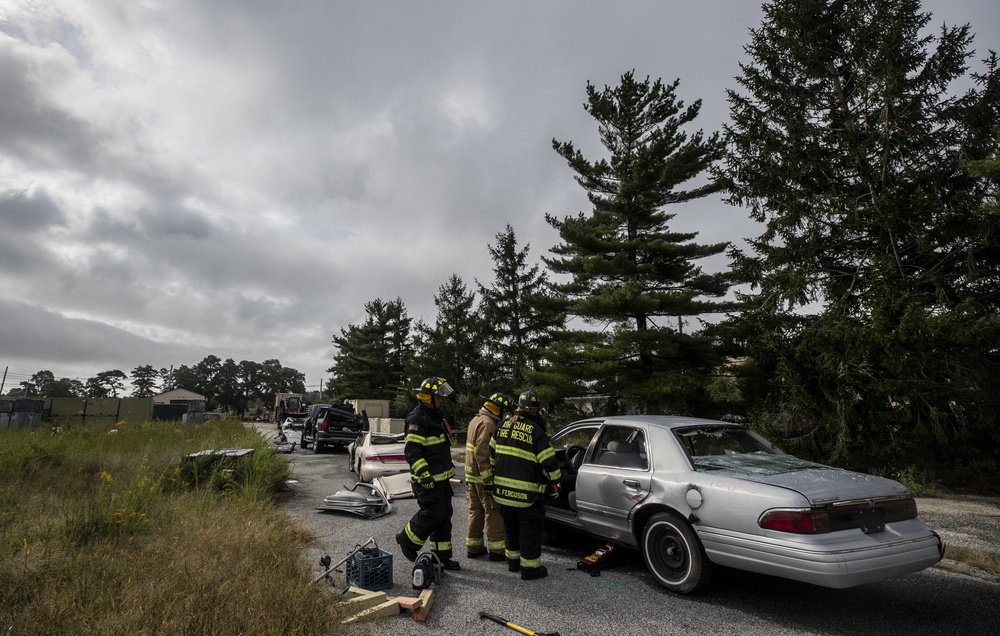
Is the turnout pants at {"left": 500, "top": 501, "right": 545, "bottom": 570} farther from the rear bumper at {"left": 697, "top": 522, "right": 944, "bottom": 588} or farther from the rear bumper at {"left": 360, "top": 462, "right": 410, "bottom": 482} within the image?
the rear bumper at {"left": 360, "top": 462, "right": 410, "bottom": 482}

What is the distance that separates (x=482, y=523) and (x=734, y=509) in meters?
2.73

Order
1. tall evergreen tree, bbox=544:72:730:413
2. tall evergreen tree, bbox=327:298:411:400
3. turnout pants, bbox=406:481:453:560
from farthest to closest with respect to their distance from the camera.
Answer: tall evergreen tree, bbox=327:298:411:400 → tall evergreen tree, bbox=544:72:730:413 → turnout pants, bbox=406:481:453:560

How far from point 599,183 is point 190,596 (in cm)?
1997

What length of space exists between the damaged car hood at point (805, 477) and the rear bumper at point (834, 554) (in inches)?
10.2

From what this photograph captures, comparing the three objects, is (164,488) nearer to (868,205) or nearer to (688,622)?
(688,622)

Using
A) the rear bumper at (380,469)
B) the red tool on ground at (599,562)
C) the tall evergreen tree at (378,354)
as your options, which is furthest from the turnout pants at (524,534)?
the tall evergreen tree at (378,354)

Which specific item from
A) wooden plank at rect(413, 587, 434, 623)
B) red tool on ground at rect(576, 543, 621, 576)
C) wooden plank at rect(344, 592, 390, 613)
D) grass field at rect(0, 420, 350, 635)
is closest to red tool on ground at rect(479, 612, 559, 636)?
wooden plank at rect(413, 587, 434, 623)

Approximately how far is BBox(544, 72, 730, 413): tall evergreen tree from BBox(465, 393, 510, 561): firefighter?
12.2 m

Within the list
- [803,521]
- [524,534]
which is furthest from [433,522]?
[803,521]

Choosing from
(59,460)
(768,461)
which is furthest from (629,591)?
(59,460)

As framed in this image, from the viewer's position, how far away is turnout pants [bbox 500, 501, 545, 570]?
4645 millimetres

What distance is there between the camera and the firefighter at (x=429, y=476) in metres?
4.78

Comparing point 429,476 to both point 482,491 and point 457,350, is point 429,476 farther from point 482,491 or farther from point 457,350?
point 457,350

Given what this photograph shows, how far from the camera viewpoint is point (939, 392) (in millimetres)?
10891
